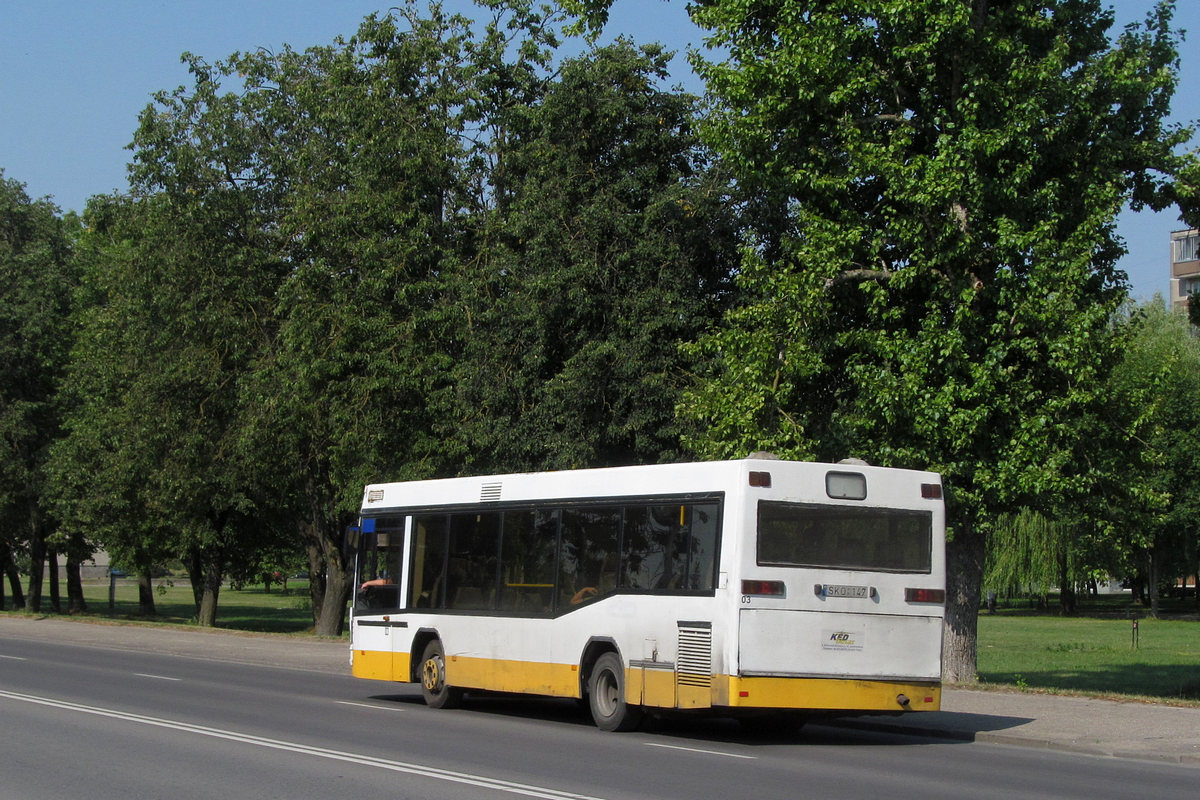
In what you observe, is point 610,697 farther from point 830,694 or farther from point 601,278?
point 601,278

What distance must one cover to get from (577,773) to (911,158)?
12.4 metres

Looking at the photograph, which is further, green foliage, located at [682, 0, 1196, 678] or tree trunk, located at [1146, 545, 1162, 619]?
tree trunk, located at [1146, 545, 1162, 619]

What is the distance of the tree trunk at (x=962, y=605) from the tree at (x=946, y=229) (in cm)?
3

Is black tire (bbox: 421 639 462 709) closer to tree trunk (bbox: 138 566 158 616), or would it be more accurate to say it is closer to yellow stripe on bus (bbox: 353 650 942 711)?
yellow stripe on bus (bbox: 353 650 942 711)

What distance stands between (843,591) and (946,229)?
24.4 feet

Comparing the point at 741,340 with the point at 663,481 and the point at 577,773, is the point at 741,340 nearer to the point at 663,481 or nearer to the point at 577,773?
the point at 663,481

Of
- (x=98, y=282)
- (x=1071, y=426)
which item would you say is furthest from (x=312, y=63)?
(x=1071, y=426)

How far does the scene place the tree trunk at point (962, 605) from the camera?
822 inches

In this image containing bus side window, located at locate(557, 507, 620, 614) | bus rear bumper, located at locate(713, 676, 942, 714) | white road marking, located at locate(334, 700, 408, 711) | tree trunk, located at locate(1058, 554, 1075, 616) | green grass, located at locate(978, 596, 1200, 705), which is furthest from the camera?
tree trunk, located at locate(1058, 554, 1075, 616)

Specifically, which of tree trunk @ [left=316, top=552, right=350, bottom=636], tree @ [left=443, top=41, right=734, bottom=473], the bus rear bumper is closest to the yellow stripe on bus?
the bus rear bumper

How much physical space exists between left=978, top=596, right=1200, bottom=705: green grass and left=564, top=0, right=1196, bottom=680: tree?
433 centimetres

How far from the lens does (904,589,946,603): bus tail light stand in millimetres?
13844

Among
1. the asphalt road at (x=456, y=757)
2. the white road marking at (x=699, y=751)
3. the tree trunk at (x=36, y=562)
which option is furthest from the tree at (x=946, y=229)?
the tree trunk at (x=36, y=562)

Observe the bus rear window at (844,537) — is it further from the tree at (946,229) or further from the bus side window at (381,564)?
the bus side window at (381,564)
